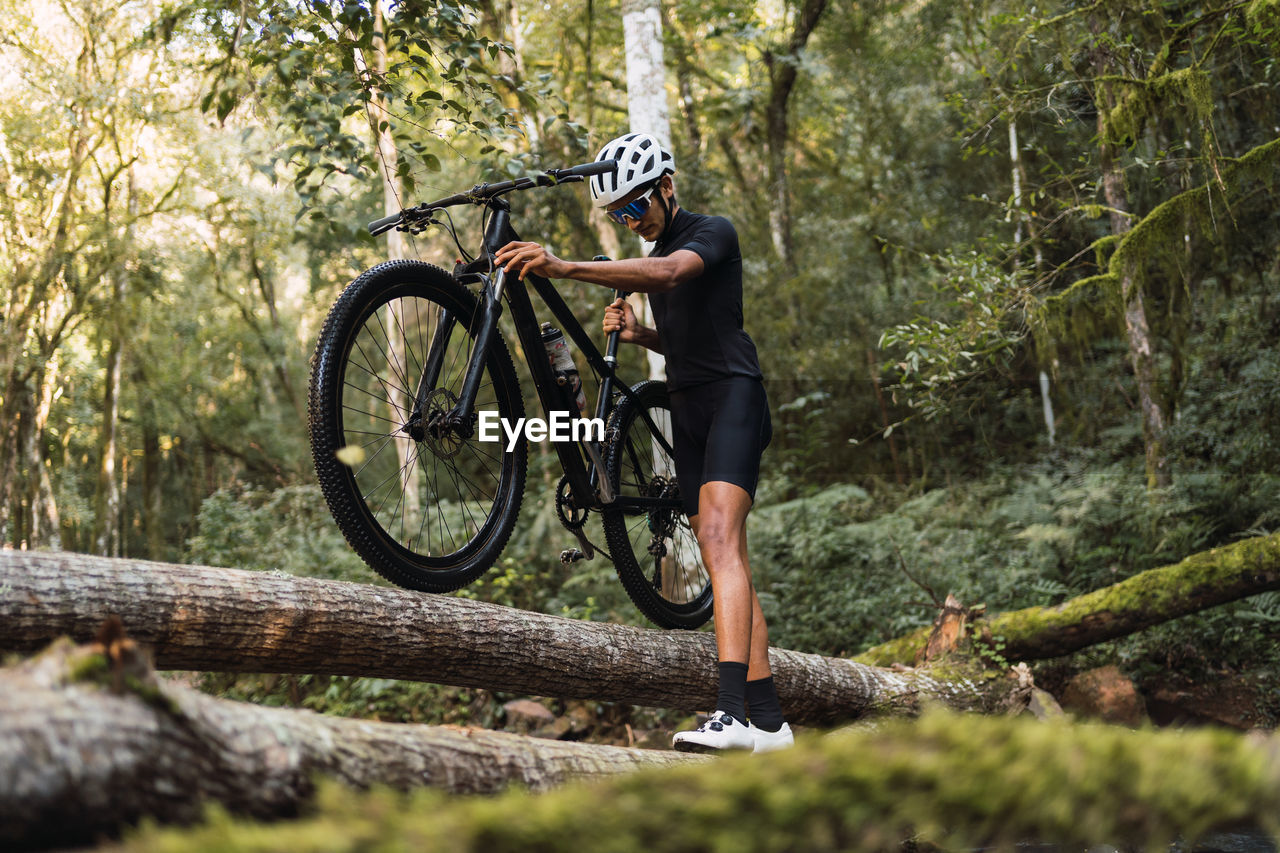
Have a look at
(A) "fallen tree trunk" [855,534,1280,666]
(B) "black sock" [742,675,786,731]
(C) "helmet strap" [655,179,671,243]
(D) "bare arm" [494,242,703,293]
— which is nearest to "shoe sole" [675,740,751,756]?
(B) "black sock" [742,675,786,731]

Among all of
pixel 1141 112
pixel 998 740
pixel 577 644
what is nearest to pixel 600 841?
pixel 998 740

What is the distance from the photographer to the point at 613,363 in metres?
4.07

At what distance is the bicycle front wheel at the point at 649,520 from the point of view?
13.4 ft

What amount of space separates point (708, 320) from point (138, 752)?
2722 mm

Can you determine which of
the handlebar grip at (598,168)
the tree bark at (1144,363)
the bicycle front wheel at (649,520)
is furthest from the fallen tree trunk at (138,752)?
the tree bark at (1144,363)

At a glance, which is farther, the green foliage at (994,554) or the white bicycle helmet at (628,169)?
the green foliage at (994,554)

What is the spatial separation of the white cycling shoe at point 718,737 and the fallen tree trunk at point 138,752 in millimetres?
1471

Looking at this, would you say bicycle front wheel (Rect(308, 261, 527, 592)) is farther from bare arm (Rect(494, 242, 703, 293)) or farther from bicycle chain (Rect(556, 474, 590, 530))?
bare arm (Rect(494, 242, 703, 293))

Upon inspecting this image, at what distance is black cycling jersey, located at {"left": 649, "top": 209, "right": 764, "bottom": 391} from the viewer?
3.60 metres

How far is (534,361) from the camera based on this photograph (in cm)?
352

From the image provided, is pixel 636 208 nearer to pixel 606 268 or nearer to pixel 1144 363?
pixel 606 268

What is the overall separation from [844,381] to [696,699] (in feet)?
35.2

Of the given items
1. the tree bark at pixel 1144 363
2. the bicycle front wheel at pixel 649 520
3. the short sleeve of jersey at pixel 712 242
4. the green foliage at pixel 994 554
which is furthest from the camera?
the tree bark at pixel 1144 363

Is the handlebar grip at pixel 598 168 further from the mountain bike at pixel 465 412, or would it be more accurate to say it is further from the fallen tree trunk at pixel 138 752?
the fallen tree trunk at pixel 138 752
